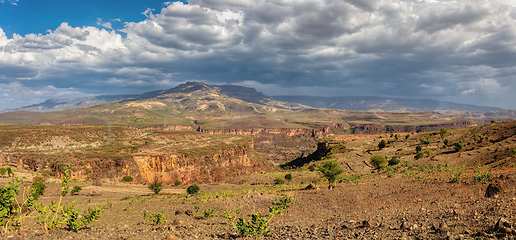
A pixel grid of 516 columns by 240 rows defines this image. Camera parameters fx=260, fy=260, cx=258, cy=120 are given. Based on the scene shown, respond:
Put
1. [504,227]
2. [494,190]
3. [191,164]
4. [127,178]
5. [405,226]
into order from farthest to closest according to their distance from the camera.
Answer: [191,164], [127,178], [494,190], [405,226], [504,227]

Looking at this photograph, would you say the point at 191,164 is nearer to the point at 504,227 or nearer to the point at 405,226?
the point at 405,226

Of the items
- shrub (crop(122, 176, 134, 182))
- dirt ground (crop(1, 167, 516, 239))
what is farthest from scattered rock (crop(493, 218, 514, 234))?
shrub (crop(122, 176, 134, 182))

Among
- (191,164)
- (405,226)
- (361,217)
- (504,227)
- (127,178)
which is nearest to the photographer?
(504,227)

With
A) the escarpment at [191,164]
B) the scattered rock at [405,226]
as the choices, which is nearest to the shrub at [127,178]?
the escarpment at [191,164]

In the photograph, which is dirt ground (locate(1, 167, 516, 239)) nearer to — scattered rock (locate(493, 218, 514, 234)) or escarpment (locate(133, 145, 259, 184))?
scattered rock (locate(493, 218, 514, 234))

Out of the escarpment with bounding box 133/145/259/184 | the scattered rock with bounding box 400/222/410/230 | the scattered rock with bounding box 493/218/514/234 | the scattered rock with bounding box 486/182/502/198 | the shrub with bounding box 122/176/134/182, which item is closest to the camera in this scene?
the scattered rock with bounding box 493/218/514/234

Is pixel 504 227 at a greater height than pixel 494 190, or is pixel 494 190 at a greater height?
pixel 504 227

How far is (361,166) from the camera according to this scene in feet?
177

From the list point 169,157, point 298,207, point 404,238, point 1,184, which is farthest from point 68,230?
point 169,157

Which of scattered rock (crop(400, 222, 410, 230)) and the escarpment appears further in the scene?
the escarpment

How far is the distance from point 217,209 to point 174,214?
3.50 meters

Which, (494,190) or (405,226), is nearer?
(405,226)

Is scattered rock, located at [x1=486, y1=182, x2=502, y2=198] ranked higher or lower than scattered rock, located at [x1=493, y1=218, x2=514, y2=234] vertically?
lower

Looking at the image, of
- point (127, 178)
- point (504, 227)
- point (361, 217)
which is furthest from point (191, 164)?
point (504, 227)
